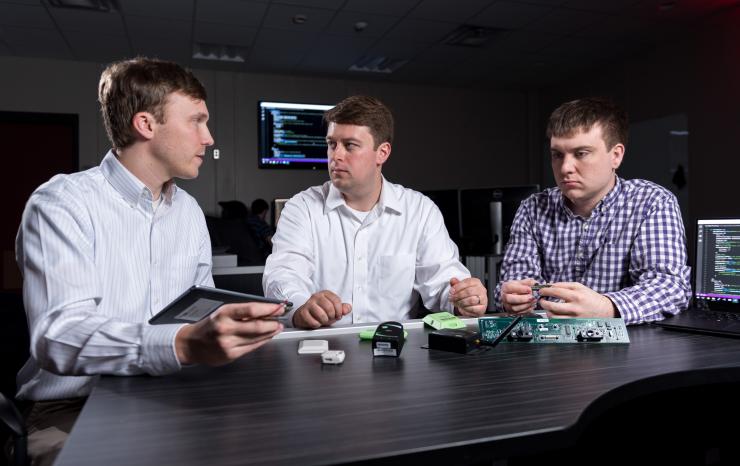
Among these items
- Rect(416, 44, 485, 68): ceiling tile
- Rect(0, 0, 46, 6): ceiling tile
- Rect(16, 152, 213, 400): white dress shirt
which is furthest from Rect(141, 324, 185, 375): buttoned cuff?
Rect(416, 44, 485, 68): ceiling tile

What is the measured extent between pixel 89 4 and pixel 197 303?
14.8 feet

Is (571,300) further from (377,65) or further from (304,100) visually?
(304,100)

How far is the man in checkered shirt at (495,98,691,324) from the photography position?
1.54 metres

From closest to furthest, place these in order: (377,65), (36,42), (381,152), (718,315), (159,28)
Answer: (718,315), (381,152), (159,28), (36,42), (377,65)

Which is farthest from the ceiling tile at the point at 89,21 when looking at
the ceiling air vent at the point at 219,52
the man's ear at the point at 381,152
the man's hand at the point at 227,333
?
the man's hand at the point at 227,333

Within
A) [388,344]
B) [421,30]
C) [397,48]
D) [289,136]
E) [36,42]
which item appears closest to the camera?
[388,344]

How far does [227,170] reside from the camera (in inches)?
266

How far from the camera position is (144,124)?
4.55 feet

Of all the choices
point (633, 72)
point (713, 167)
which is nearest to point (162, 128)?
point (713, 167)

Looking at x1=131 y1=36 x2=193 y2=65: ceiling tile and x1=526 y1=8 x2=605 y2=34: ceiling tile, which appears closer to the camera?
x1=526 y1=8 x2=605 y2=34: ceiling tile

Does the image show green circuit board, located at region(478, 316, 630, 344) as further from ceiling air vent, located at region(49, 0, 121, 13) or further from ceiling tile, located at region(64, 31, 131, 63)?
ceiling tile, located at region(64, 31, 131, 63)

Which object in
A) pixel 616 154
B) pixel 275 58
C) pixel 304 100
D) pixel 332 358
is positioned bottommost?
pixel 332 358

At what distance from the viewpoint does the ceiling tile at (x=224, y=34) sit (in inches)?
199

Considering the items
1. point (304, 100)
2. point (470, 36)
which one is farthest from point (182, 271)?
point (304, 100)
